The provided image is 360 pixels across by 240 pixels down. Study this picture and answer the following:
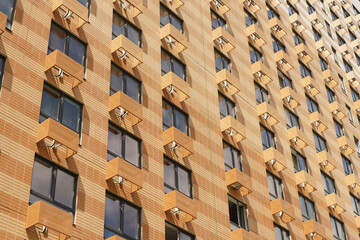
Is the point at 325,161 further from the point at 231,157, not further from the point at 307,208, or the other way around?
the point at 231,157

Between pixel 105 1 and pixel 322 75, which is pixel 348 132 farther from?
pixel 105 1

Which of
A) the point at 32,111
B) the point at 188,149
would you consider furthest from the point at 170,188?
the point at 32,111

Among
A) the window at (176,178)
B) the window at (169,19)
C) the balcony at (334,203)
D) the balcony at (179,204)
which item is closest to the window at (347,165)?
the balcony at (334,203)

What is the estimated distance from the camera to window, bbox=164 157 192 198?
108 feet

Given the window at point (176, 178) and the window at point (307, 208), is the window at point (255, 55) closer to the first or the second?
the window at point (307, 208)

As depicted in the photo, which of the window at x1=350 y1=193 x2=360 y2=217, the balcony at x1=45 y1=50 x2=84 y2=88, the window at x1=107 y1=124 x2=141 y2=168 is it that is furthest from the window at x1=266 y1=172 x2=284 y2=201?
the balcony at x1=45 y1=50 x2=84 y2=88

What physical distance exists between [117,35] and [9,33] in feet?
28.8

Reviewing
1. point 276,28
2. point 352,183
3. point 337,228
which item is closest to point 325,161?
point 352,183

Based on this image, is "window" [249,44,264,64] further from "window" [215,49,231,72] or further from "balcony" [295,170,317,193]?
"balcony" [295,170,317,193]

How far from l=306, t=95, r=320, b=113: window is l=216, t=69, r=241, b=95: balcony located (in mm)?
12812

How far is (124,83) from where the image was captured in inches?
1345

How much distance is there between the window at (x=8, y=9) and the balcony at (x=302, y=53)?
108ft

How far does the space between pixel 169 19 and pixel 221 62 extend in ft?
17.6

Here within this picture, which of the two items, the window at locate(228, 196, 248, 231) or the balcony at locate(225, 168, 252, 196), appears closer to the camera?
the window at locate(228, 196, 248, 231)
